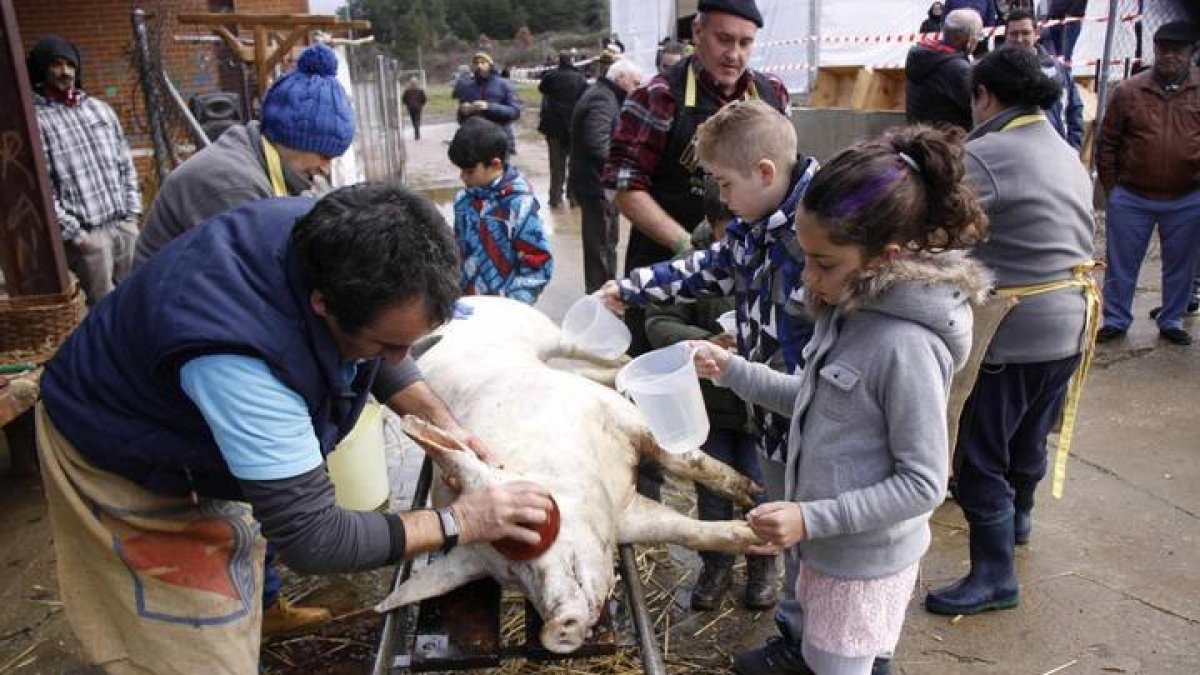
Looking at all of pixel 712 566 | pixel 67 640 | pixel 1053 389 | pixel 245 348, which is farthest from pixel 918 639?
pixel 67 640

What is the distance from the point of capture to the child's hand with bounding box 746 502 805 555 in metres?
2.12

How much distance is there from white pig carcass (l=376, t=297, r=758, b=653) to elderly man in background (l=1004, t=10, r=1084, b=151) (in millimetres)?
3585

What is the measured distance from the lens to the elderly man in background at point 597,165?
23.8 feet

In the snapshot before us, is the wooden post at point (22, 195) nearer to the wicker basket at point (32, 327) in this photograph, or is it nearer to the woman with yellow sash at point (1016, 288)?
the wicker basket at point (32, 327)

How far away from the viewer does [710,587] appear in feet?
11.4

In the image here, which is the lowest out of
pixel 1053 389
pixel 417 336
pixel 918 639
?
pixel 918 639

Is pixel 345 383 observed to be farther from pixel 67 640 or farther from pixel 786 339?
pixel 67 640

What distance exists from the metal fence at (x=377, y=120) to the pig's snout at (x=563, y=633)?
10369mm

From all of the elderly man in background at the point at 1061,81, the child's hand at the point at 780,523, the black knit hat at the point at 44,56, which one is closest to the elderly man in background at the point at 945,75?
the elderly man in background at the point at 1061,81

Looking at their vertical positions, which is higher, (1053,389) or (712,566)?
(1053,389)

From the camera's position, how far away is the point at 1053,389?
3299 mm

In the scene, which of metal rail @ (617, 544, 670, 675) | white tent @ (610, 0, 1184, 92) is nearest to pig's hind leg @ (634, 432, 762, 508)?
metal rail @ (617, 544, 670, 675)

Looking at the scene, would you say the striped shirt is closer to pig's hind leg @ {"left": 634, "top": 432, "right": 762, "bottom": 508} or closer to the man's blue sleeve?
pig's hind leg @ {"left": 634, "top": 432, "right": 762, "bottom": 508}

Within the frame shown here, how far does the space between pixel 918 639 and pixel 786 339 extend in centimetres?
126
